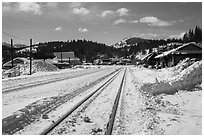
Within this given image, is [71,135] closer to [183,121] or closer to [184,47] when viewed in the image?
[183,121]

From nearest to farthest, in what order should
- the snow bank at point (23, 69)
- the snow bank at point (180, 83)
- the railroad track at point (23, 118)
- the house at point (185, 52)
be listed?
the railroad track at point (23, 118)
the snow bank at point (180, 83)
the snow bank at point (23, 69)
the house at point (185, 52)

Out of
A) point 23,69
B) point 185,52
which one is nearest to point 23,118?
point 23,69

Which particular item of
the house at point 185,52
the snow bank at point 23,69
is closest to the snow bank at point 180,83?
the snow bank at point 23,69

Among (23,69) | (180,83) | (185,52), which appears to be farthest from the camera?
(185,52)

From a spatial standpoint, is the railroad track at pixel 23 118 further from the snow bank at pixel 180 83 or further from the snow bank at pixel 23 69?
the snow bank at pixel 23 69

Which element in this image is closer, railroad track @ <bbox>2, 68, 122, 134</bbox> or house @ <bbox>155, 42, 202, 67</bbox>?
railroad track @ <bbox>2, 68, 122, 134</bbox>

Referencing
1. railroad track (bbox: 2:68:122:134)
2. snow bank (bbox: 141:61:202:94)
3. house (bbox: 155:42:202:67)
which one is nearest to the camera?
railroad track (bbox: 2:68:122:134)

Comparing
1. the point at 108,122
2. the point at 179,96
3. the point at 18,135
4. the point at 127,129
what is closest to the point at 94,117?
the point at 108,122

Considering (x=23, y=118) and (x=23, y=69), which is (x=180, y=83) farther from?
(x=23, y=69)

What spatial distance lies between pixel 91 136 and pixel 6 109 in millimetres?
4363

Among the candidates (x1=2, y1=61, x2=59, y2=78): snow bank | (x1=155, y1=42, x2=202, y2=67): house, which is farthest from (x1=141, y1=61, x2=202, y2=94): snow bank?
(x1=155, y1=42, x2=202, y2=67): house

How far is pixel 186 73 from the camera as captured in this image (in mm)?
16156

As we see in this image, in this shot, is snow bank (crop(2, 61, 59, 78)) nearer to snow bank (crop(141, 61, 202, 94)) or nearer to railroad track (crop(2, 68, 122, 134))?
snow bank (crop(141, 61, 202, 94))

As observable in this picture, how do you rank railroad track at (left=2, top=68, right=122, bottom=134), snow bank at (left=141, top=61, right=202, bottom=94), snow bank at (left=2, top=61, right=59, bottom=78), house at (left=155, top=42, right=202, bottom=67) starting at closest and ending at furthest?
railroad track at (left=2, top=68, right=122, bottom=134)
snow bank at (left=141, top=61, right=202, bottom=94)
snow bank at (left=2, top=61, right=59, bottom=78)
house at (left=155, top=42, right=202, bottom=67)
